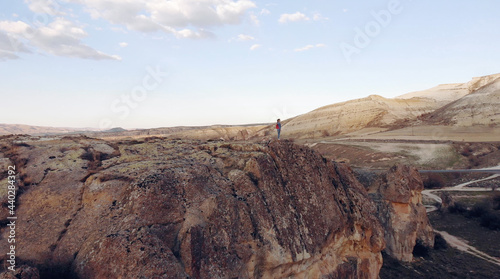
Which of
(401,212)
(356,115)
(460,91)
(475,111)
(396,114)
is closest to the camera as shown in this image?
(401,212)

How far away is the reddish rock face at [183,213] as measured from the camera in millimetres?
6984

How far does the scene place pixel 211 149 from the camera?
11352mm

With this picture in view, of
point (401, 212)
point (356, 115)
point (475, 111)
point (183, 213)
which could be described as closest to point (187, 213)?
point (183, 213)

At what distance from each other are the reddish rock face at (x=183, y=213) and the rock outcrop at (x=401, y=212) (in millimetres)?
8443

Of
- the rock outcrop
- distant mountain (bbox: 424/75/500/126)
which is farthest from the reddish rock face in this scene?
distant mountain (bbox: 424/75/500/126)

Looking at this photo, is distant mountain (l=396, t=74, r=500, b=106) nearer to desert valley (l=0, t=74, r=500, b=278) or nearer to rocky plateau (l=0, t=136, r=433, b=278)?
desert valley (l=0, t=74, r=500, b=278)

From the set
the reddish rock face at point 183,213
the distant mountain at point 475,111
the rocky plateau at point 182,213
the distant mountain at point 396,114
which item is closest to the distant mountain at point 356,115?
the distant mountain at point 396,114

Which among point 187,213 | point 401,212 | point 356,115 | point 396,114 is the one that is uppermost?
point 396,114

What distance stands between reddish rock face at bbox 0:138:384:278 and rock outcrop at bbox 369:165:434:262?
844 centimetres

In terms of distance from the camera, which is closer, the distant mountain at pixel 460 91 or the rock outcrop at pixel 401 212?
the rock outcrop at pixel 401 212

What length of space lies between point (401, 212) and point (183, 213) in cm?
1669

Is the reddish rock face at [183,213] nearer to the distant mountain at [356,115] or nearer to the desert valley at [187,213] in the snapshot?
the desert valley at [187,213]

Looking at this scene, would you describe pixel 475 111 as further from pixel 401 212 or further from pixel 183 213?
pixel 183 213

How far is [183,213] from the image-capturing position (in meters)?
7.97
